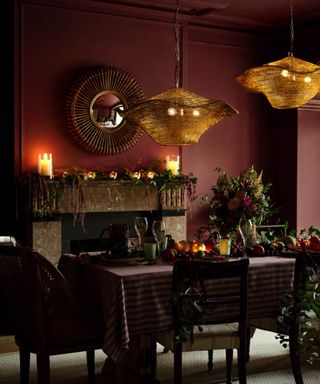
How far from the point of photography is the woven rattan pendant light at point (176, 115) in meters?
3.69

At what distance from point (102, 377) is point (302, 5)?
4.41 m

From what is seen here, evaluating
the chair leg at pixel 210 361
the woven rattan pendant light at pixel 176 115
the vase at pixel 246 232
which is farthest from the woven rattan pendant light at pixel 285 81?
the chair leg at pixel 210 361

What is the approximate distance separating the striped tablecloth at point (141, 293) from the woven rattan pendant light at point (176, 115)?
0.86 m

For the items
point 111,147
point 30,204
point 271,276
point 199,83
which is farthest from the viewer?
point 199,83

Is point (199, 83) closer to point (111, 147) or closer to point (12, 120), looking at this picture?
point (111, 147)

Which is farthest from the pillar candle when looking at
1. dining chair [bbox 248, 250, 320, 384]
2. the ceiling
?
the ceiling

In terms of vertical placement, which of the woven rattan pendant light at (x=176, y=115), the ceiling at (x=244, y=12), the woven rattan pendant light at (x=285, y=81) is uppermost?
the ceiling at (x=244, y=12)

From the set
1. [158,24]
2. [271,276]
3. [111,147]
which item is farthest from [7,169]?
[271,276]

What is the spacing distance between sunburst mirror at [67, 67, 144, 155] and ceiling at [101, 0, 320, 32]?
0.75m

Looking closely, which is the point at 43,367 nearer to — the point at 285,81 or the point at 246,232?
the point at 246,232

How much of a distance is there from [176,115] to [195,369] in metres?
1.61

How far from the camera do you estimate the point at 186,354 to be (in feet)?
14.2

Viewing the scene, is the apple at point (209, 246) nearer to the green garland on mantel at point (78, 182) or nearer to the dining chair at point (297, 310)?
the dining chair at point (297, 310)

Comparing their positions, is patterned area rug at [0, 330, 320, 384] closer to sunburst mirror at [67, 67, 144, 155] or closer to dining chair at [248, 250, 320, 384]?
dining chair at [248, 250, 320, 384]
